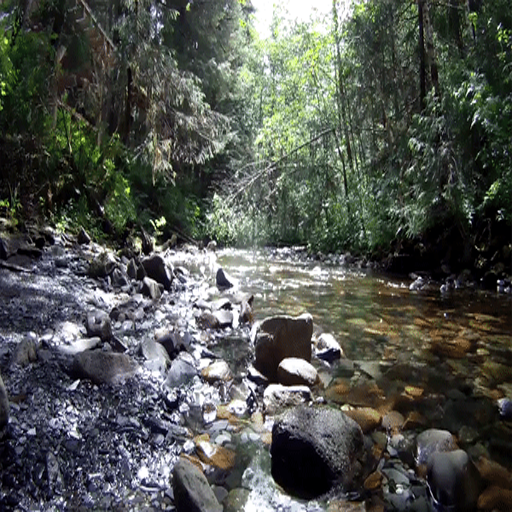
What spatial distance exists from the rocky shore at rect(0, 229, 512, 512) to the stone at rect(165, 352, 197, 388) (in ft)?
0.04

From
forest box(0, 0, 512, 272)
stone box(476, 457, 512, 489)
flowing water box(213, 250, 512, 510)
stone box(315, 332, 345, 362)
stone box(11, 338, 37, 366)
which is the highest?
forest box(0, 0, 512, 272)

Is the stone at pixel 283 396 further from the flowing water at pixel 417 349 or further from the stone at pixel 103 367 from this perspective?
the stone at pixel 103 367

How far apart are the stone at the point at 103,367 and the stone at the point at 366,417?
1.47 metres

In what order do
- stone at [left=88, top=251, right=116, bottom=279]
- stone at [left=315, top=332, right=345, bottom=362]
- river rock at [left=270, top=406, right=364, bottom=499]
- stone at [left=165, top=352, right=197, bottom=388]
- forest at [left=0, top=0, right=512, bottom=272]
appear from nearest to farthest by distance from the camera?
river rock at [left=270, top=406, right=364, bottom=499], stone at [left=165, top=352, right=197, bottom=388], stone at [left=315, top=332, right=345, bottom=362], stone at [left=88, top=251, right=116, bottom=279], forest at [left=0, top=0, right=512, bottom=272]

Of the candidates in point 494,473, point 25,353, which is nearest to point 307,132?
point 25,353

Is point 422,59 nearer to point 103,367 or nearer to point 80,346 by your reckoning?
point 80,346

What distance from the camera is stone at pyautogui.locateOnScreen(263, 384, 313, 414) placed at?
117 inches

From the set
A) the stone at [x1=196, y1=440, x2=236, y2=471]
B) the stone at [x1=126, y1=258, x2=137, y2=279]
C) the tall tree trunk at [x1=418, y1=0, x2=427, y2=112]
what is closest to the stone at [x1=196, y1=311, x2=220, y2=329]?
the stone at [x1=126, y1=258, x2=137, y2=279]

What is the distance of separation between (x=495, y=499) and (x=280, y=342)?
1920mm

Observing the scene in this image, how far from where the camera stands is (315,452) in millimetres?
2215

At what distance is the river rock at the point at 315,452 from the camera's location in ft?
7.11

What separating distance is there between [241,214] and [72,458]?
9.17 meters

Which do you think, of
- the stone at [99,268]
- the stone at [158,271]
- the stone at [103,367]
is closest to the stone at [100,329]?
the stone at [103,367]

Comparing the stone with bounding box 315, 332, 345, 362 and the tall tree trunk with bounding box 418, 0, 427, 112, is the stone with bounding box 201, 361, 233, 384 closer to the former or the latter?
the stone with bounding box 315, 332, 345, 362
